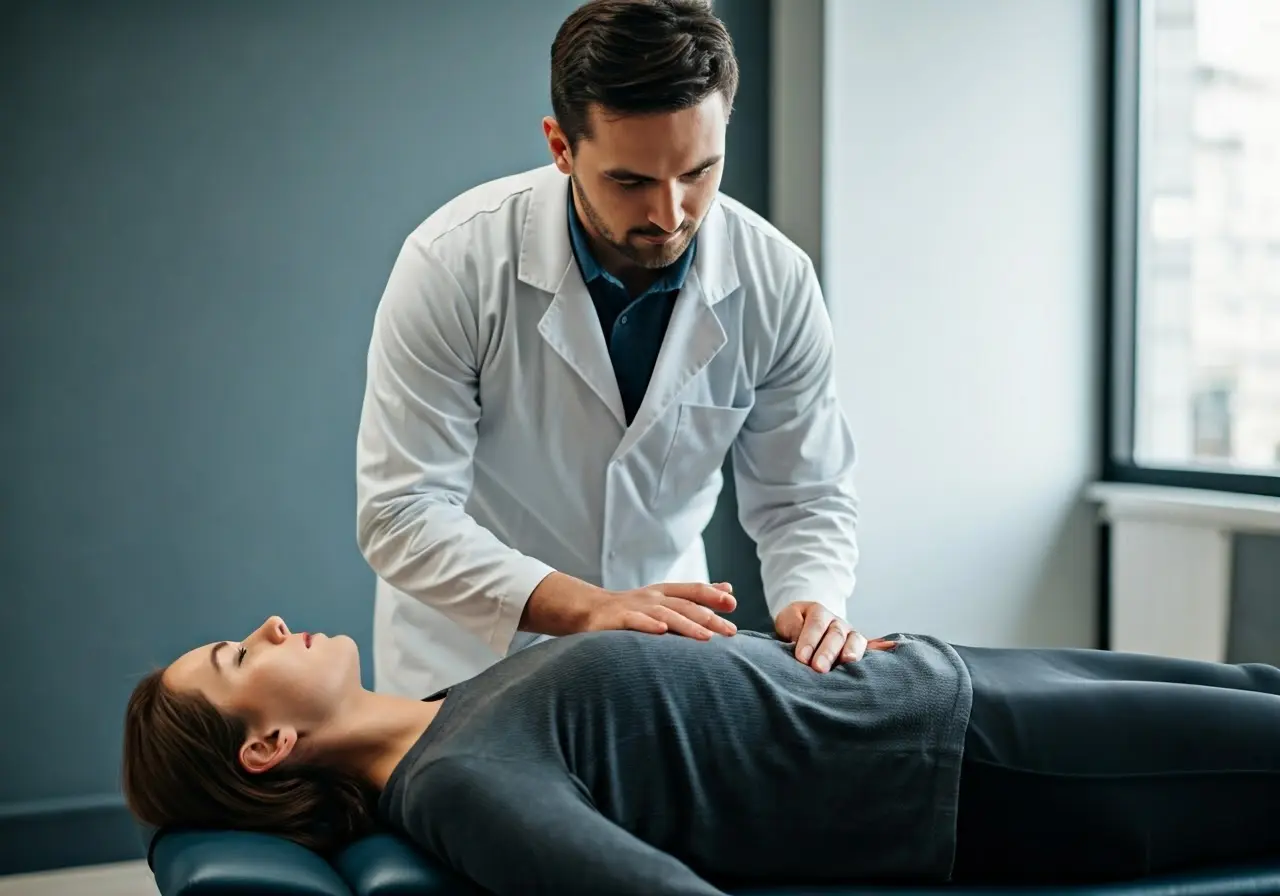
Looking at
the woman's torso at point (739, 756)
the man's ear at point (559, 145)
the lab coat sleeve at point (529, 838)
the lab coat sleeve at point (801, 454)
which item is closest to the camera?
the lab coat sleeve at point (529, 838)

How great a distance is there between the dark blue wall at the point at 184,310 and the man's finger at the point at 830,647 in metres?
1.53

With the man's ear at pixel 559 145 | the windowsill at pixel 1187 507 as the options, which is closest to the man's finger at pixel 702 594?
the man's ear at pixel 559 145

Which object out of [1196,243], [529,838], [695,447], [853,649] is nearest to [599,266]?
[695,447]

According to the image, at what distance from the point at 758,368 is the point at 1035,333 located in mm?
1535

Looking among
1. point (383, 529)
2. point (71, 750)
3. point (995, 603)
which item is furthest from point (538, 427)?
point (995, 603)

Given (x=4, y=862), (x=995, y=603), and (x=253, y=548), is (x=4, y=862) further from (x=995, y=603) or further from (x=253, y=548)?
(x=995, y=603)

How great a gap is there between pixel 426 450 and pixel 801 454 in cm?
55

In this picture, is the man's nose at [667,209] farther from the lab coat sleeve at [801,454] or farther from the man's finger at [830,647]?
the man's finger at [830,647]

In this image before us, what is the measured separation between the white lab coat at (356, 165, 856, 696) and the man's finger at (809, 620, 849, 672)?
19cm

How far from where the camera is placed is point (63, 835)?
269 cm

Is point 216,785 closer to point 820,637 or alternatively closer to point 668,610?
point 668,610

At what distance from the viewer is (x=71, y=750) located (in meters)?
2.70

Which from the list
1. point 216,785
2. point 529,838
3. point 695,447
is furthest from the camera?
point 695,447

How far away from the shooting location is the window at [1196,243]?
299cm
